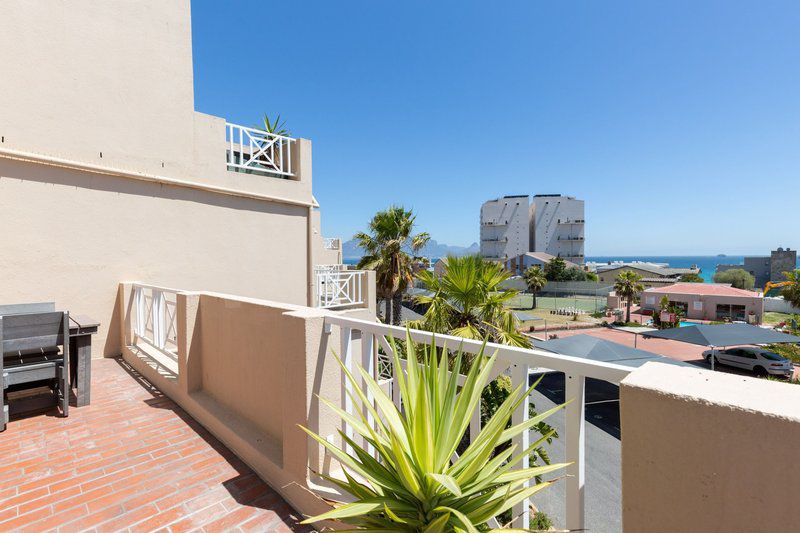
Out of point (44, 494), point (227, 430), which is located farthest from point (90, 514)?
point (227, 430)

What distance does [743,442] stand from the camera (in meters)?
1.07

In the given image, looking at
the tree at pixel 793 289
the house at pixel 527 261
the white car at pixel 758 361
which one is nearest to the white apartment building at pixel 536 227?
the house at pixel 527 261

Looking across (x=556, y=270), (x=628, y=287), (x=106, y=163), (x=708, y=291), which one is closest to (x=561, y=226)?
(x=556, y=270)

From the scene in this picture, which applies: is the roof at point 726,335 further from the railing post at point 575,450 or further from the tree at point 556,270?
the tree at point 556,270

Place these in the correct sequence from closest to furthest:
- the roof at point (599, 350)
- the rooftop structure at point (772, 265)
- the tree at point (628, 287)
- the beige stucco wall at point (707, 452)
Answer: the beige stucco wall at point (707, 452), the roof at point (599, 350), the tree at point (628, 287), the rooftop structure at point (772, 265)

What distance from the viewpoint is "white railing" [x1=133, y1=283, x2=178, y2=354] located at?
17.9 ft

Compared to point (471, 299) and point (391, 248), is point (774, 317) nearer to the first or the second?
Result: point (391, 248)

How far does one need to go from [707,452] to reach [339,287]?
9.96m

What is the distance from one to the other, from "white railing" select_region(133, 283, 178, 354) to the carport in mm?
16573

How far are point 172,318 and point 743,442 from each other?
20.0ft

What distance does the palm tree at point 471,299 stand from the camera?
623cm

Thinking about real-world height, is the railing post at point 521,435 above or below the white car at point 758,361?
above

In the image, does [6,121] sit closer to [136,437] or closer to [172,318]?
[172,318]

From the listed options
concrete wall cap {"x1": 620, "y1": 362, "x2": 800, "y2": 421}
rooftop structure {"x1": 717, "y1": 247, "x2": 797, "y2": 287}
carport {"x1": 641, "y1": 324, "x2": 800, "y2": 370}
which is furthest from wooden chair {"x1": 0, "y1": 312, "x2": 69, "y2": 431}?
rooftop structure {"x1": 717, "y1": 247, "x2": 797, "y2": 287}
